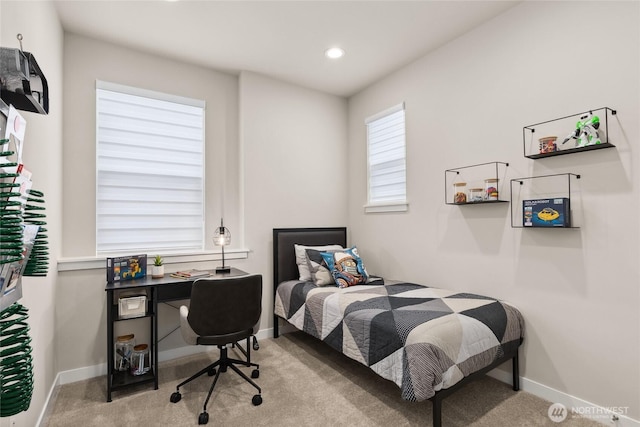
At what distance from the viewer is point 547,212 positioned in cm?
227

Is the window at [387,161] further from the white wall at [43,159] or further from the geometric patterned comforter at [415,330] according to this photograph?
the white wall at [43,159]

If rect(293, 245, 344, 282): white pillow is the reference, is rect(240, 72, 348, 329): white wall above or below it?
above

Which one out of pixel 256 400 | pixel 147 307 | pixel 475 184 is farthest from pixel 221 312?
pixel 475 184

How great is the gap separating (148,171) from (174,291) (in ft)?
4.02

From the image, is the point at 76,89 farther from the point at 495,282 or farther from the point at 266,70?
the point at 495,282

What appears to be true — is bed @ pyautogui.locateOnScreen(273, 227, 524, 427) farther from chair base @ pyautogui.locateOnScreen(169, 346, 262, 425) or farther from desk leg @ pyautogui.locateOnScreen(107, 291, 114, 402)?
desk leg @ pyautogui.locateOnScreen(107, 291, 114, 402)

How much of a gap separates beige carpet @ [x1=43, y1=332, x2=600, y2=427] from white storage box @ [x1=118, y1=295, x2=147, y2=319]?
1.87 ft

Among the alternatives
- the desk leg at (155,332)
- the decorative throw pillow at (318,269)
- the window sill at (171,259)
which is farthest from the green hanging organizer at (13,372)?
the decorative throw pillow at (318,269)

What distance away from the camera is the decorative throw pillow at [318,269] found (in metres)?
3.25

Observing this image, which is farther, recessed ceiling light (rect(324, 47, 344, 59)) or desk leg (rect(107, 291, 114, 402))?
recessed ceiling light (rect(324, 47, 344, 59))

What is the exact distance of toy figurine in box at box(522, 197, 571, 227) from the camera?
2191mm

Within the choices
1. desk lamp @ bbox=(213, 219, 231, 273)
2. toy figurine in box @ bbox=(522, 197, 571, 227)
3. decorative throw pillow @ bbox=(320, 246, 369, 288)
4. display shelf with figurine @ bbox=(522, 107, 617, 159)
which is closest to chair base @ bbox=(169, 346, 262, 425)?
desk lamp @ bbox=(213, 219, 231, 273)

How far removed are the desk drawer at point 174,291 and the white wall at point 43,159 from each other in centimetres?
71

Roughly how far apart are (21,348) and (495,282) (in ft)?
9.35
